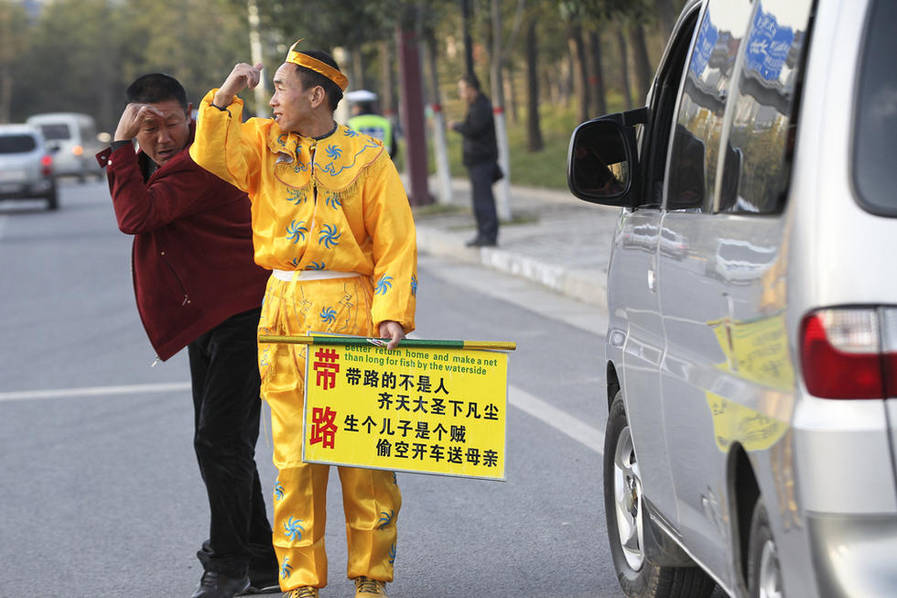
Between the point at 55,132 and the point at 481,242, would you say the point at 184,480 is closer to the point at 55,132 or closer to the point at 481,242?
the point at 481,242

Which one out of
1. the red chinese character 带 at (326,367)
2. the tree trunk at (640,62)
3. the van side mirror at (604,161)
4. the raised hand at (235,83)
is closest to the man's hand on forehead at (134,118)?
the raised hand at (235,83)

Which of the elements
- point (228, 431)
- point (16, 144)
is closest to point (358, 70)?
point (16, 144)

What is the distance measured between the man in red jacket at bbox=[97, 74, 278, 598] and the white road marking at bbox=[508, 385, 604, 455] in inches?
99.6

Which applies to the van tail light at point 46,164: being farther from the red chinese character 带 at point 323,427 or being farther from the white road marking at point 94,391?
the red chinese character 带 at point 323,427

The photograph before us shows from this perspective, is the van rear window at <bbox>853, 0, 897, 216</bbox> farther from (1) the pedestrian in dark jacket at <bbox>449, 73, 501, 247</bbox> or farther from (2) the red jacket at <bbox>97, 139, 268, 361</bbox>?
(1) the pedestrian in dark jacket at <bbox>449, 73, 501, 247</bbox>

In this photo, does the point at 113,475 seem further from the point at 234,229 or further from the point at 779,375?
the point at 779,375

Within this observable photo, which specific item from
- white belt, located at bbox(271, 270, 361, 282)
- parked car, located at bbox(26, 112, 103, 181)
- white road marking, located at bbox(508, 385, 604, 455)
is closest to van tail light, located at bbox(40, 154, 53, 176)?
parked car, located at bbox(26, 112, 103, 181)

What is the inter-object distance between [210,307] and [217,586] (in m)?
0.92

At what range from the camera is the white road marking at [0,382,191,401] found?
9305 millimetres

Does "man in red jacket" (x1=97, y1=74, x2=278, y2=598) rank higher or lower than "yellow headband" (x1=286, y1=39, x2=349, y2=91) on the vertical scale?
lower

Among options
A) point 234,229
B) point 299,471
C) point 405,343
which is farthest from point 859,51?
point 234,229

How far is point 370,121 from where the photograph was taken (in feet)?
56.7

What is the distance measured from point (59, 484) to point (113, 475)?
261mm

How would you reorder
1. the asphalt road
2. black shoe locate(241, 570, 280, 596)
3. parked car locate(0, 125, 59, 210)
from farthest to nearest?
parked car locate(0, 125, 59, 210)
the asphalt road
black shoe locate(241, 570, 280, 596)
